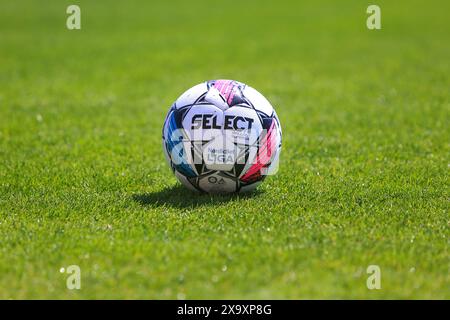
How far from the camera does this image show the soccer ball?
281 inches

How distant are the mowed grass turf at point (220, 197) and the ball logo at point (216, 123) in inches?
31.6

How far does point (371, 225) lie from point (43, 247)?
314cm

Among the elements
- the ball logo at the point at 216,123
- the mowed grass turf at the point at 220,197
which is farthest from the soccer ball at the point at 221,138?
the mowed grass turf at the point at 220,197

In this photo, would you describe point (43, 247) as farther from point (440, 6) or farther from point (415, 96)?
point (440, 6)

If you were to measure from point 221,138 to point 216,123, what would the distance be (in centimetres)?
17

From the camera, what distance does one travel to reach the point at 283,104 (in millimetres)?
13023

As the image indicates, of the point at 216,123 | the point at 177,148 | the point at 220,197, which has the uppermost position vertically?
the point at 216,123

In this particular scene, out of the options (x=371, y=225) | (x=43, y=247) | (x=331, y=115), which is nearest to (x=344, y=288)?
(x=371, y=225)

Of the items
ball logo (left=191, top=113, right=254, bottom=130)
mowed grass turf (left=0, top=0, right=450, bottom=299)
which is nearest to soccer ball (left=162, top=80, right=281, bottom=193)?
ball logo (left=191, top=113, right=254, bottom=130)

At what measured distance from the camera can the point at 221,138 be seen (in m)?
7.10

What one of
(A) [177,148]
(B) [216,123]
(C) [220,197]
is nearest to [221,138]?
(B) [216,123]

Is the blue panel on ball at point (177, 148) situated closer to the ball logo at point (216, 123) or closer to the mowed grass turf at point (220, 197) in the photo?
the ball logo at point (216, 123)

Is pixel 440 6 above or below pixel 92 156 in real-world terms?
above

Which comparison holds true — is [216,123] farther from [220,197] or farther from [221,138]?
[220,197]
